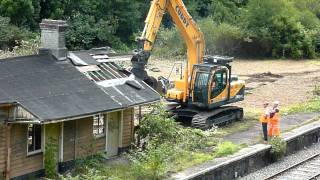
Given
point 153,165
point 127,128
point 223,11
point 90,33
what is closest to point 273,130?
point 127,128

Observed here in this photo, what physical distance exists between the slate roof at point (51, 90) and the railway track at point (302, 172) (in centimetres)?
492

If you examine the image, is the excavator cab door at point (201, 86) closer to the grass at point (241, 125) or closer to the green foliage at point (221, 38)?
the grass at point (241, 125)

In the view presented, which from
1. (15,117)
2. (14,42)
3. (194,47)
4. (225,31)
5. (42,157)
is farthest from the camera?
(225,31)

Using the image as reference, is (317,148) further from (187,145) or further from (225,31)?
(225,31)

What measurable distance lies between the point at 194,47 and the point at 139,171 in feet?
35.4

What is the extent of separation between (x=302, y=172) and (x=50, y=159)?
870 cm

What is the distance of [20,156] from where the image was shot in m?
19.1

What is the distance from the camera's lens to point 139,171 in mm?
19969

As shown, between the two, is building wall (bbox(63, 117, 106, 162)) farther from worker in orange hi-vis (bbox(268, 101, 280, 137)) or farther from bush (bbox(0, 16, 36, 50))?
bush (bbox(0, 16, 36, 50))

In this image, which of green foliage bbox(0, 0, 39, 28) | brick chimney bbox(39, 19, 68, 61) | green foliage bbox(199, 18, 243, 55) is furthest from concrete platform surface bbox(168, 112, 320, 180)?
green foliage bbox(0, 0, 39, 28)

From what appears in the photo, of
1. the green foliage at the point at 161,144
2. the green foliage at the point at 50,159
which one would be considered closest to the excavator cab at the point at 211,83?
the green foliage at the point at 161,144

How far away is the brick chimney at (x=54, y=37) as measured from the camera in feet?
71.3

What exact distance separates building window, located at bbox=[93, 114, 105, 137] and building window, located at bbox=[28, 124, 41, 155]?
8.04 feet

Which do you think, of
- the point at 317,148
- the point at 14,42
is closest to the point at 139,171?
the point at 317,148
